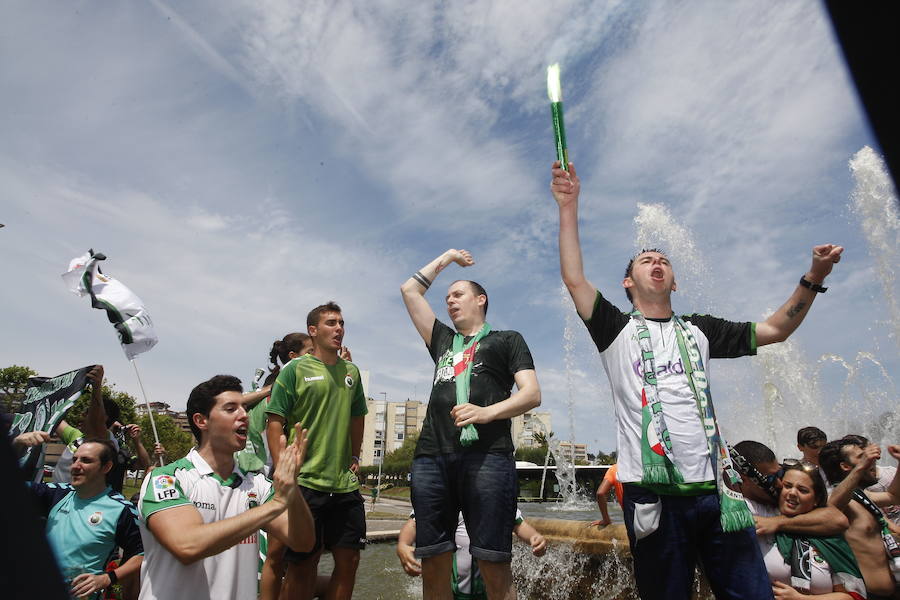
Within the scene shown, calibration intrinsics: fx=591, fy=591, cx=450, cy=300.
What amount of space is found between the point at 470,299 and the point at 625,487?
176 centimetres

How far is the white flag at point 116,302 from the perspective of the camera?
7.75 meters

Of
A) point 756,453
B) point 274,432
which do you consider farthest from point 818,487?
point 274,432

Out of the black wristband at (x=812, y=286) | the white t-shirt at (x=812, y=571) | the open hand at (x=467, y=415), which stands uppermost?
the black wristband at (x=812, y=286)

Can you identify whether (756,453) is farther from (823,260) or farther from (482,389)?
(482,389)

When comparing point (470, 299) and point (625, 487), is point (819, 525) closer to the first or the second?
→ point (625, 487)

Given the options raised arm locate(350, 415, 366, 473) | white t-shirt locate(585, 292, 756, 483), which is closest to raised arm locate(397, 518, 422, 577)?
raised arm locate(350, 415, 366, 473)

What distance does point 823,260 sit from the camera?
3.28 m

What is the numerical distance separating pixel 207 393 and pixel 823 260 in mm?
3604

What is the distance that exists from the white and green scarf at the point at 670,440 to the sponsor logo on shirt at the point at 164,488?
2.36 m

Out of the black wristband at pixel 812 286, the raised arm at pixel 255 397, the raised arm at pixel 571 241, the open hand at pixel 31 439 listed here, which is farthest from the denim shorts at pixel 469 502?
the open hand at pixel 31 439

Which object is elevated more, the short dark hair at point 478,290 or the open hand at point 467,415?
the short dark hair at point 478,290

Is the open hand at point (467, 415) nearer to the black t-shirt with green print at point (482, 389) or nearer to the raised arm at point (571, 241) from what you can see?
the black t-shirt with green print at point (482, 389)

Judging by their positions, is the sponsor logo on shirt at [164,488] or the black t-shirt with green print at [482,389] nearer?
the sponsor logo on shirt at [164,488]

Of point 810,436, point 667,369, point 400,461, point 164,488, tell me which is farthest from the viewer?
point 400,461
